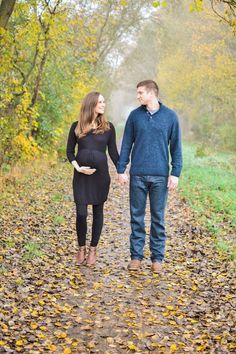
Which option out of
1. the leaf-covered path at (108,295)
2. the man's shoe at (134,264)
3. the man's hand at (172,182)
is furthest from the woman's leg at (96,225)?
the man's hand at (172,182)

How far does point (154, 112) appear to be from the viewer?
6441 mm

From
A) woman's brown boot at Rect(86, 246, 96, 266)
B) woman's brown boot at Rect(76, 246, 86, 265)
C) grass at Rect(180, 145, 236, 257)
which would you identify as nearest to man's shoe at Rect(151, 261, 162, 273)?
woman's brown boot at Rect(86, 246, 96, 266)

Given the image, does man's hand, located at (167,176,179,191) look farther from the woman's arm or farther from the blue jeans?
the woman's arm

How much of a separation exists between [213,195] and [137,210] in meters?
6.95

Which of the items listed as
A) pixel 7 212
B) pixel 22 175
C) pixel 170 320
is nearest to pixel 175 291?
pixel 170 320

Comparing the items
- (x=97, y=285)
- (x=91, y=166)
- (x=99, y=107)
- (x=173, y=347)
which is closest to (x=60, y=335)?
(x=173, y=347)

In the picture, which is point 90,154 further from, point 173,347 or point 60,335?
point 173,347

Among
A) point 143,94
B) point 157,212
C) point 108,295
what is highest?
point 143,94

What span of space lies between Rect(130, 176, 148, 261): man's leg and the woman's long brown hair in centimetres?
79

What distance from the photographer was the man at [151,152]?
6.41 meters

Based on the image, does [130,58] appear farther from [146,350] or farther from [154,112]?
[146,350]

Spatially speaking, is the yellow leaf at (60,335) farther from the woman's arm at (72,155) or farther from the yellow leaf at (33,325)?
the woman's arm at (72,155)

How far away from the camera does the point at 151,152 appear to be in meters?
6.45

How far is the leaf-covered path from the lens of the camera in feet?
15.7
